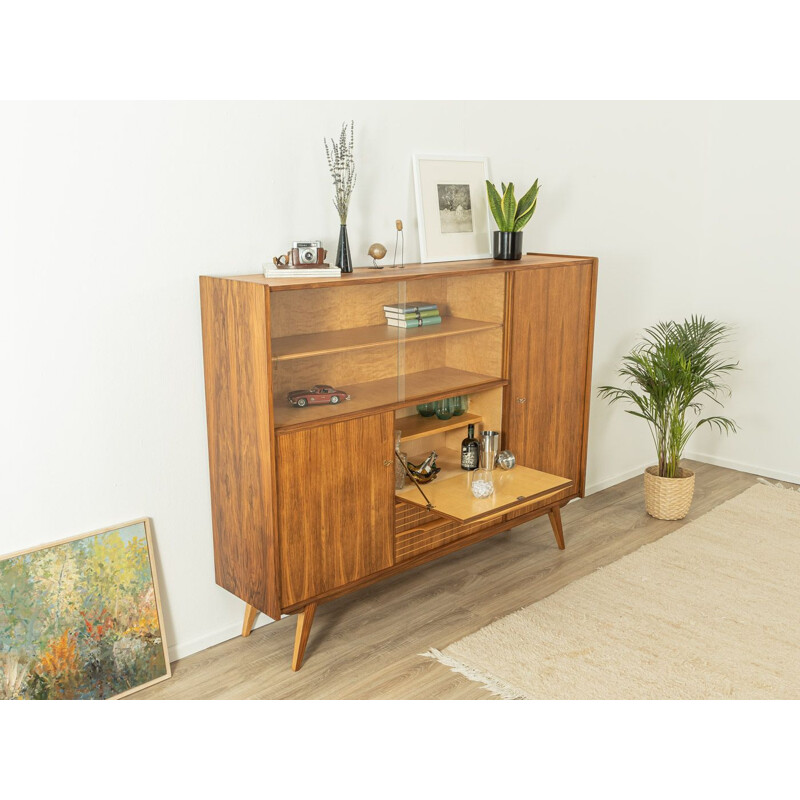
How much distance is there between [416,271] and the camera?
3.45 metres

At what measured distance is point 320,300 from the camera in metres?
3.45

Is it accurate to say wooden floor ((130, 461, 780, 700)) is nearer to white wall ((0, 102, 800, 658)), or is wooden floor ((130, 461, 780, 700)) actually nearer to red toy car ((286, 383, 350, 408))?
white wall ((0, 102, 800, 658))

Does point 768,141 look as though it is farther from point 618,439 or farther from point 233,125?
point 233,125

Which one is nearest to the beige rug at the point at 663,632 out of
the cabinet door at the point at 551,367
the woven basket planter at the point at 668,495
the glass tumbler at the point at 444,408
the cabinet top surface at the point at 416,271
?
the woven basket planter at the point at 668,495

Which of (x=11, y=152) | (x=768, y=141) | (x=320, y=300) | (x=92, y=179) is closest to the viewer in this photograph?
(x=11, y=152)

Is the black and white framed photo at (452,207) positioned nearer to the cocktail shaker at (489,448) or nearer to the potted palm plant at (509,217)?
the potted palm plant at (509,217)

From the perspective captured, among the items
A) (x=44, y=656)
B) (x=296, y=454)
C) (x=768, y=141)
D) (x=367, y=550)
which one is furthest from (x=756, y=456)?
(x=44, y=656)

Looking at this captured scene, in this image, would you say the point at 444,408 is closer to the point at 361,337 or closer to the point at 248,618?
the point at 361,337

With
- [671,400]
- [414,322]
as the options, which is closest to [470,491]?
[414,322]

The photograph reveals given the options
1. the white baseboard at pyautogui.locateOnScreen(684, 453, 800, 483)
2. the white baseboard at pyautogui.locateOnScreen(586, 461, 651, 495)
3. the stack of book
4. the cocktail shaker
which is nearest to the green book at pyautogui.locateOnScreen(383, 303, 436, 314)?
the stack of book

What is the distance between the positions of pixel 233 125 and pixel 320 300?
759 millimetres

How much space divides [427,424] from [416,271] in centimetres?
72

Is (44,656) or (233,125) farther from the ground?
(233,125)

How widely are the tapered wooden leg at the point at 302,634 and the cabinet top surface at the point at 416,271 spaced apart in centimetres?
121
